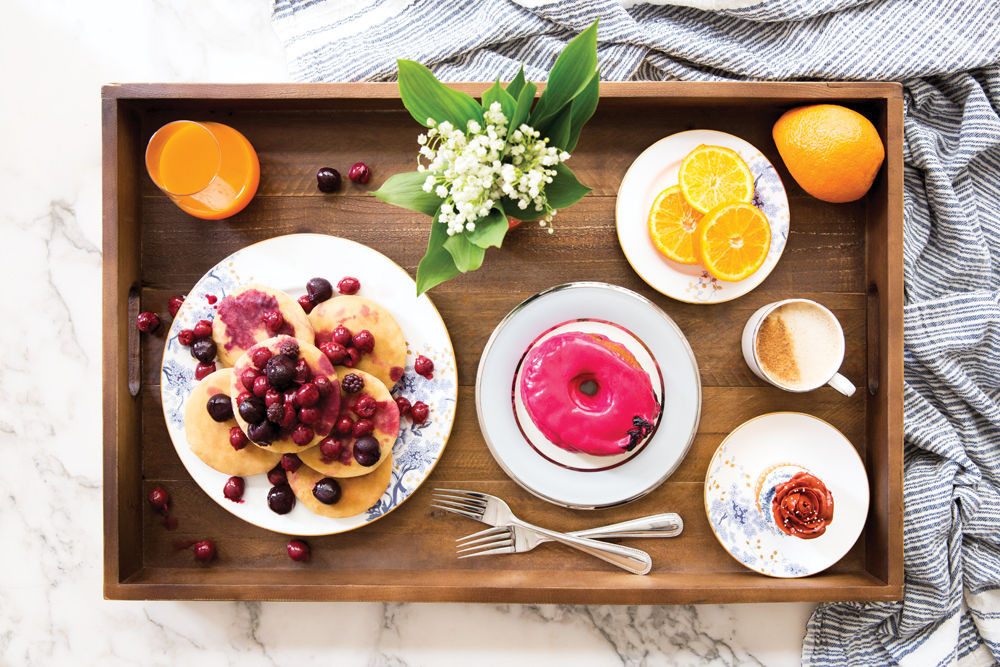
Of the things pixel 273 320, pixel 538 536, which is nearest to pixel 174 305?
pixel 273 320

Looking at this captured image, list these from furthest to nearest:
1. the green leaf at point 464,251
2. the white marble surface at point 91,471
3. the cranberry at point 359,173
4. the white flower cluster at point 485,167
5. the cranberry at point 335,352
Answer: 1. the white marble surface at point 91,471
2. the cranberry at point 359,173
3. the cranberry at point 335,352
4. the green leaf at point 464,251
5. the white flower cluster at point 485,167

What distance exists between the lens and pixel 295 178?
1.60m

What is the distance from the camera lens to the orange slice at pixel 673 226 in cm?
150

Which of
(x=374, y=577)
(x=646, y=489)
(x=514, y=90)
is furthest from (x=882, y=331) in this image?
(x=374, y=577)

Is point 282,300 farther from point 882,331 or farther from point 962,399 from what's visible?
point 962,399

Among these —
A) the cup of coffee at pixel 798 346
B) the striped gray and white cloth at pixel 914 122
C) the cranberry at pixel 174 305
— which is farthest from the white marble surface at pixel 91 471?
the cup of coffee at pixel 798 346

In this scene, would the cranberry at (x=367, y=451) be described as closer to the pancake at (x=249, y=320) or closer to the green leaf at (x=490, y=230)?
the pancake at (x=249, y=320)

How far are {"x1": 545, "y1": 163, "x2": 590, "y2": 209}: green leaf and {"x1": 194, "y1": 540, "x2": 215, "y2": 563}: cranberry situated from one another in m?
1.15

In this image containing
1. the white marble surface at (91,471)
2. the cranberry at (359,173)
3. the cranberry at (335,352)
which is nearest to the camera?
the cranberry at (335,352)

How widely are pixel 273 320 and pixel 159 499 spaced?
0.55m

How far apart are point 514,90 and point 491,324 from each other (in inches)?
22.8

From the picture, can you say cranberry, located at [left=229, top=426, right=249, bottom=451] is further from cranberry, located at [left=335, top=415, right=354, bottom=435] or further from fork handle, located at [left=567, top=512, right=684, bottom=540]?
fork handle, located at [left=567, top=512, right=684, bottom=540]

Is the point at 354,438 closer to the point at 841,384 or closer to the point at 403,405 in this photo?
the point at 403,405

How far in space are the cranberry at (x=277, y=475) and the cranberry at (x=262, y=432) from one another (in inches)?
6.3
